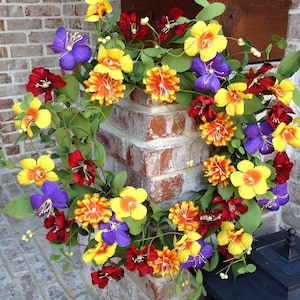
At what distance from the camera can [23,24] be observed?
101 inches

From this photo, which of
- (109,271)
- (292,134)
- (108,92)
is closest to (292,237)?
(292,134)

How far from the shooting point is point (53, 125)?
893 millimetres

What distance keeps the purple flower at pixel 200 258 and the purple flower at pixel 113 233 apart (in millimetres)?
164

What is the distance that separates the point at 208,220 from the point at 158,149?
0.21m

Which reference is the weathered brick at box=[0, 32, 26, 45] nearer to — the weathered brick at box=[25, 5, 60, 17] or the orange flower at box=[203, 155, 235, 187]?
the weathered brick at box=[25, 5, 60, 17]

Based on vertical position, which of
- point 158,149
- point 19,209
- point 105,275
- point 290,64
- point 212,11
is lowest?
point 105,275

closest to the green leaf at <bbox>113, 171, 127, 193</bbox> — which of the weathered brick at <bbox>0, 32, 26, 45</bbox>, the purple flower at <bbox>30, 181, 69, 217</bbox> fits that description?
the purple flower at <bbox>30, 181, 69, 217</bbox>

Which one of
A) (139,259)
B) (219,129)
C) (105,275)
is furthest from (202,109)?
(105,275)

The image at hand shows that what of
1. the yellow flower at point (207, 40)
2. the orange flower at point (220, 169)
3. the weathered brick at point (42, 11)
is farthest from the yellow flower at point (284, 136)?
the weathered brick at point (42, 11)

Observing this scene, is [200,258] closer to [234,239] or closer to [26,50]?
[234,239]

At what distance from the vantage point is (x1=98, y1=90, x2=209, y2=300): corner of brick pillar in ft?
3.21

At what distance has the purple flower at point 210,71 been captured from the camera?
86 cm

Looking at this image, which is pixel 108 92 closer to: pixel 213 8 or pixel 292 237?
pixel 213 8

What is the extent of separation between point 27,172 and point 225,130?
456mm
